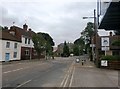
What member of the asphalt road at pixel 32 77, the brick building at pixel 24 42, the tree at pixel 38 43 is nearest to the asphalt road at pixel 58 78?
the asphalt road at pixel 32 77

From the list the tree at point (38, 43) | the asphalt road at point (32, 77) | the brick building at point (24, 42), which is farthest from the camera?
the tree at point (38, 43)

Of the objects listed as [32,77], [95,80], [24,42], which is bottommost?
[95,80]

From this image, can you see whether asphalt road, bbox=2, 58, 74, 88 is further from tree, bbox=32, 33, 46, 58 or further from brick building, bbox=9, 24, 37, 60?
tree, bbox=32, 33, 46, 58

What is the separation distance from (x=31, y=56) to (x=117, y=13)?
65.2 m

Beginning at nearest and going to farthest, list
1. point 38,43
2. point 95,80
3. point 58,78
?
point 95,80, point 58,78, point 38,43

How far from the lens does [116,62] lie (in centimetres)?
3550

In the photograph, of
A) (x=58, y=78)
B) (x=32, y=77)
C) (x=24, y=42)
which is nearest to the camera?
(x=58, y=78)

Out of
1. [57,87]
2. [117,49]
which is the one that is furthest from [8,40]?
[57,87]

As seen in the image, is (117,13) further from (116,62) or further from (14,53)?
(14,53)

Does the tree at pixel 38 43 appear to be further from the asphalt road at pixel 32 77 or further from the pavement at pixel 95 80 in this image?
the pavement at pixel 95 80

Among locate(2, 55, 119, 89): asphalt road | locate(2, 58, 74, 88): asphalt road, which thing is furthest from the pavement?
locate(2, 58, 74, 88): asphalt road

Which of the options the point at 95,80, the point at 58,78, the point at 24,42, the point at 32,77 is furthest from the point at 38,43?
the point at 95,80

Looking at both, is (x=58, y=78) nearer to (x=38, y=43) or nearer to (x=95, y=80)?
(x=95, y=80)

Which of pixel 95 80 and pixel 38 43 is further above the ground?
pixel 38 43
